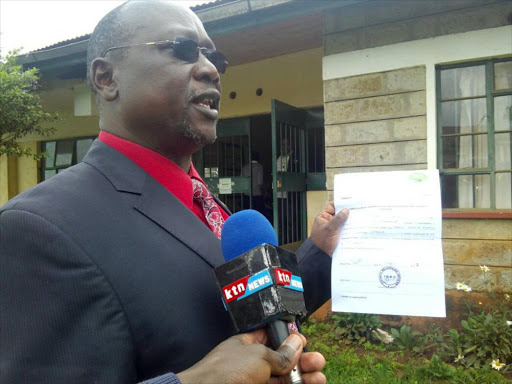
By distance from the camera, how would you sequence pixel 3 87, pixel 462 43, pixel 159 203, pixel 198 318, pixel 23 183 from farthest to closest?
pixel 23 183 → pixel 3 87 → pixel 462 43 → pixel 159 203 → pixel 198 318

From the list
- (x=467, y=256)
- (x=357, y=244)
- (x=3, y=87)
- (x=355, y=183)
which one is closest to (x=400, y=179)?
(x=355, y=183)

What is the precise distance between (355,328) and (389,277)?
118 inches

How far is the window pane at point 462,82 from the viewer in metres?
4.43

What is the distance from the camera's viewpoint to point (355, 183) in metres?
1.66

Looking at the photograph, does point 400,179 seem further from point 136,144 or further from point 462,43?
point 462,43

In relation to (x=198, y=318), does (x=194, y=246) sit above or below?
above

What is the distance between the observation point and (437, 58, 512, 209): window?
435cm

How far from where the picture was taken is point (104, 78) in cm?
132

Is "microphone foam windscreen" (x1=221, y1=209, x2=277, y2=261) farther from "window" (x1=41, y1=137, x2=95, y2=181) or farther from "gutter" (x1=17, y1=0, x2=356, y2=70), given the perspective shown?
"window" (x1=41, y1=137, x2=95, y2=181)

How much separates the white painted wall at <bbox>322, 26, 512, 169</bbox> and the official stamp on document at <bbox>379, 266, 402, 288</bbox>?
10.4 ft

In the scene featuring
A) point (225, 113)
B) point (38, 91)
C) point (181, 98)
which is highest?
point (38, 91)

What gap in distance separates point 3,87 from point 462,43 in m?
6.22

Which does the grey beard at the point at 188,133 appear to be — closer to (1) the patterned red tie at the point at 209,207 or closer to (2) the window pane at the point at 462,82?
(1) the patterned red tie at the point at 209,207

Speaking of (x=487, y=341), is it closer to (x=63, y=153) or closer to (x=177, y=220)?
(x=177, y=220)
